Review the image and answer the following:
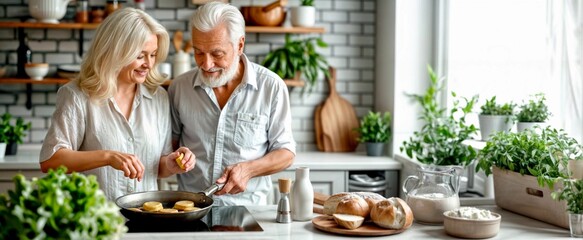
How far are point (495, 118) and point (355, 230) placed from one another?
1.61 metres

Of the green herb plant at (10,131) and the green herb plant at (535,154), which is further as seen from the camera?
the green herb plant at (10,131)

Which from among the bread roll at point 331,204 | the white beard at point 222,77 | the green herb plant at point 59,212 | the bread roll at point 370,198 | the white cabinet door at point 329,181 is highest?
the white beard at point 222,77

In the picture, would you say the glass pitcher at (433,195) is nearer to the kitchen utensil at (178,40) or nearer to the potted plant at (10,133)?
the kitchen utensil at (178,40)

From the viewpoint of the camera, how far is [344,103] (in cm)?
536

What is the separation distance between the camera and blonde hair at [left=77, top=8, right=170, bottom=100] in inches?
118

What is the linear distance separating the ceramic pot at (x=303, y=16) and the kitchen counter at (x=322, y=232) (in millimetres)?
2329

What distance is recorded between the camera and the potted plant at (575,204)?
257 centimetres

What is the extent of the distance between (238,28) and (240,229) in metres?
0.94

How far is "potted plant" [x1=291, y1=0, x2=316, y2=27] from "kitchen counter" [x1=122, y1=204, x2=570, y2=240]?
233cm

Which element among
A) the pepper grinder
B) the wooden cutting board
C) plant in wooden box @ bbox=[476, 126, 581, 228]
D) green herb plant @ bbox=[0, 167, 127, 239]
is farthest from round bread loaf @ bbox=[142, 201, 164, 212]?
plant in wooden box @ bbox=[476, 126, 581, 228]

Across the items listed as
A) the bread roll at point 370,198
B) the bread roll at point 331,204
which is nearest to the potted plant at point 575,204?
the bread roll at point 370,198

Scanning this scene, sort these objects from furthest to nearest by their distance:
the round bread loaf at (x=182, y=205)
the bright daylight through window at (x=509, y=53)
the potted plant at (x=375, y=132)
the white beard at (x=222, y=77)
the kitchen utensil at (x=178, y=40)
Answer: the kitchen utensil at (x=178, y=40)
the potted plant at (x=375, y=132)
the bright daylight through window at (x=509, y=53)
the white beard at (x=222, y=77)
the round bread loaf at (x=182, y=205)

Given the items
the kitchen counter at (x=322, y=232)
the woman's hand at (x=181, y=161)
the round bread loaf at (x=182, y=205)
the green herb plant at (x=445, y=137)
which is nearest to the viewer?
the kitchen counter at (x=322, y=232)

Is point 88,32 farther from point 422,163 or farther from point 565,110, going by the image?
point 565,110
